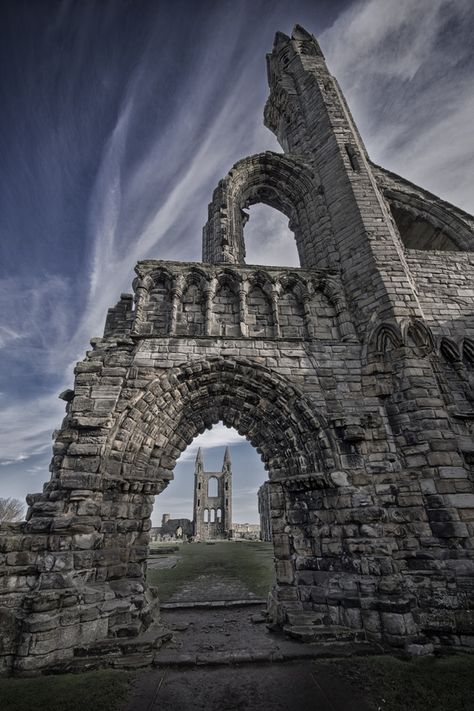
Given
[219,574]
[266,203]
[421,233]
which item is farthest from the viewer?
[266,203]

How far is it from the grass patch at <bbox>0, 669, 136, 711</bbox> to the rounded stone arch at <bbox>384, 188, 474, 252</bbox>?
11944 millimetres

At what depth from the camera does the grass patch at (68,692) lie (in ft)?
8.85

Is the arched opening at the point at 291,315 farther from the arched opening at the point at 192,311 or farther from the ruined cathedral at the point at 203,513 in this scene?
the ruined cathedral at the point at 203,513

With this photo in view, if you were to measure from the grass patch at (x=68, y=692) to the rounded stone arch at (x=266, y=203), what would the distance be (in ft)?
26.4

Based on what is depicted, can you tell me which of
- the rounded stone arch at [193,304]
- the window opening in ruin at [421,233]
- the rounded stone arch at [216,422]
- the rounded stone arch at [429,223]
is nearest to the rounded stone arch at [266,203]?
the rounded stone arch at [193,304]

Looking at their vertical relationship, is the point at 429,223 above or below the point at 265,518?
above

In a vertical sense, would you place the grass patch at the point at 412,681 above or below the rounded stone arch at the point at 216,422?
below

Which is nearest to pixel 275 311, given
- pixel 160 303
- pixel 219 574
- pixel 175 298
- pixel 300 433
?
pixel 175 298

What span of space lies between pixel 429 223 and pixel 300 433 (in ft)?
29.3

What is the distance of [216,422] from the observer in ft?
21.6

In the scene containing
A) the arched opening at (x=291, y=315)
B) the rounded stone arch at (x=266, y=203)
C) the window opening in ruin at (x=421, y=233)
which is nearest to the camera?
the arched opening at (x=291, y=315)

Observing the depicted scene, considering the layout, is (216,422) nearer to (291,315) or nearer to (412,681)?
(291,315)

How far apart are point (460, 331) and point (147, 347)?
22.9 ft

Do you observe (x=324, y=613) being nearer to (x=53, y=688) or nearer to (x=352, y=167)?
(x=53, y=688)
